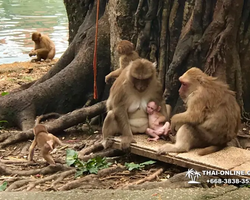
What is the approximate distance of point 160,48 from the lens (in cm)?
695

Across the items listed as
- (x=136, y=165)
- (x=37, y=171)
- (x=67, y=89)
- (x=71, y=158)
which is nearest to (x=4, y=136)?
(x=67, y=89)

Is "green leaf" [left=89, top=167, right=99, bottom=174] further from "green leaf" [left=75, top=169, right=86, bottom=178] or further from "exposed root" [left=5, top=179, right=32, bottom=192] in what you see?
"exposed root" [left=5, top=179, right=32, bottom=192]

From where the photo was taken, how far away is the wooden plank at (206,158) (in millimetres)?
4855

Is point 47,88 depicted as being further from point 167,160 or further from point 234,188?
point 234,188

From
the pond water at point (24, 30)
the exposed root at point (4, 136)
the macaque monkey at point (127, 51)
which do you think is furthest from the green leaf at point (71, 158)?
the pond water at point (24, 30)

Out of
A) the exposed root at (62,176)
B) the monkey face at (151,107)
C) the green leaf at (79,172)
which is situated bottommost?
the exposed root at (62,176)

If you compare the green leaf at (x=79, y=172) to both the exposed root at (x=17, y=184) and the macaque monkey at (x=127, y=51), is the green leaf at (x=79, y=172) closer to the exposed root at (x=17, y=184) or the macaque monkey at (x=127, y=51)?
the exposed root at (x=17, y=184)

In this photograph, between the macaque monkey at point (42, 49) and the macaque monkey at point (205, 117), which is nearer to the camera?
the macaque monkey at point (205, 117)

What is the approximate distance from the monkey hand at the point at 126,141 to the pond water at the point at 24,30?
10.5 meters

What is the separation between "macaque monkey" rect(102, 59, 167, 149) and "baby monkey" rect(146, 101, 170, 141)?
0.08 m

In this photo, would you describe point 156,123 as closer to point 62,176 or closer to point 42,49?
point 62,176

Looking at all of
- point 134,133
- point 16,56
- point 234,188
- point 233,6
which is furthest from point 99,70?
point 16,56

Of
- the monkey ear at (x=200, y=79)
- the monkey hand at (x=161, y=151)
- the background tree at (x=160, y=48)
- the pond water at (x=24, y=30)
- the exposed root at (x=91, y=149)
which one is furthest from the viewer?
the pond water at (x=24, y=30)

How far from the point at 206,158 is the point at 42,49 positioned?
1123 centimetres
